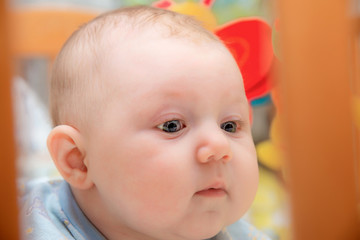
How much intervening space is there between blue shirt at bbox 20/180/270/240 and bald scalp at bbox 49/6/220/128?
0.45 ft

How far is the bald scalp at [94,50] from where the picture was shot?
679 millimetres

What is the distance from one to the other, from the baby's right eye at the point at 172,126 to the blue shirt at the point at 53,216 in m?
0.22

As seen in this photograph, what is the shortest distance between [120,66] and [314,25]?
A: 310mm

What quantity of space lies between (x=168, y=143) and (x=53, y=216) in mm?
261

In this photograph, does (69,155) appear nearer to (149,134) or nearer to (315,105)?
(149,134)

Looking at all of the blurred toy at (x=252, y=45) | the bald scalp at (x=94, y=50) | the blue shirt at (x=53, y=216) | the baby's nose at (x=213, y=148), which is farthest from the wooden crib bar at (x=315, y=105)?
the blurred toy at (x=252, y=45)

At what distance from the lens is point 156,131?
0.64 m

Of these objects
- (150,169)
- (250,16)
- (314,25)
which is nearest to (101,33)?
(150,169)

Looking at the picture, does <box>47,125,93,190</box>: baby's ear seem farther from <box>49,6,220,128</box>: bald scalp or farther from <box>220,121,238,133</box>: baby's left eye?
<box>220,121,238,133</box>: baby's left eye

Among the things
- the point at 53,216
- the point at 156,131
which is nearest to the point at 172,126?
the point at 156,131

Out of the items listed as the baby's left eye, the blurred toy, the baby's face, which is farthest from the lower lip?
the blurred toy

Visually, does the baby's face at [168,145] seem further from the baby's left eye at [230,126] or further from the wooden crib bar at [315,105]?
the wooden crib bar at [315,105]

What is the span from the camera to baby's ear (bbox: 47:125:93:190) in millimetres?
694

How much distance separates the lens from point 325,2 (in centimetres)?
43
